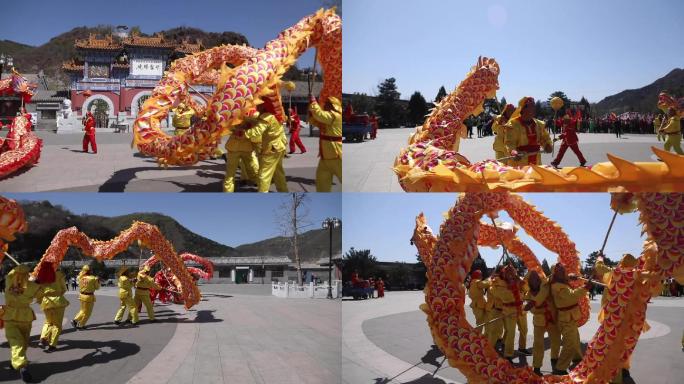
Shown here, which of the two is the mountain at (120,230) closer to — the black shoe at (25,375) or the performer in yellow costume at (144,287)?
the performer in yellow costume at (144,287)

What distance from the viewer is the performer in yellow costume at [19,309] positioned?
436 cm

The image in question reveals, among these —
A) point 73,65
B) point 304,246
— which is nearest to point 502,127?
point 304,246

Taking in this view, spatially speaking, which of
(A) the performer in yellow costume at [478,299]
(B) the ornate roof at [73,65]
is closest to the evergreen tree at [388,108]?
(A) the performer in yellow costume at [478,299]

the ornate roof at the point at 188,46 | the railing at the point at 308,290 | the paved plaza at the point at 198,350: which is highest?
the ornate roof at the point at 188,46

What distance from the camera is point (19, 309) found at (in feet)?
14.6

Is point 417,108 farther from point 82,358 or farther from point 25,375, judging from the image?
point 25,375

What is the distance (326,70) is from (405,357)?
10.2 ft

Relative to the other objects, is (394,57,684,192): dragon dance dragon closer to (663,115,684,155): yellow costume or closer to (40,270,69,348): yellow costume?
(663,115,684,155): yellow costume

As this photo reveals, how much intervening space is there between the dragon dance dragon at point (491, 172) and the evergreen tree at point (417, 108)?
248 cm

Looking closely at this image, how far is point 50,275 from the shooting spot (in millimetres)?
5055

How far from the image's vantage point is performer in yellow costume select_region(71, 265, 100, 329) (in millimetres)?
6643

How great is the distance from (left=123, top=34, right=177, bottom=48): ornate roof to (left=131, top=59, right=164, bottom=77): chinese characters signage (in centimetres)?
24

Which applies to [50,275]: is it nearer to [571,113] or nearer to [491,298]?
[491,298]

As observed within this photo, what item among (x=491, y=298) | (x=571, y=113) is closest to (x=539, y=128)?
(x=571, y=113)
